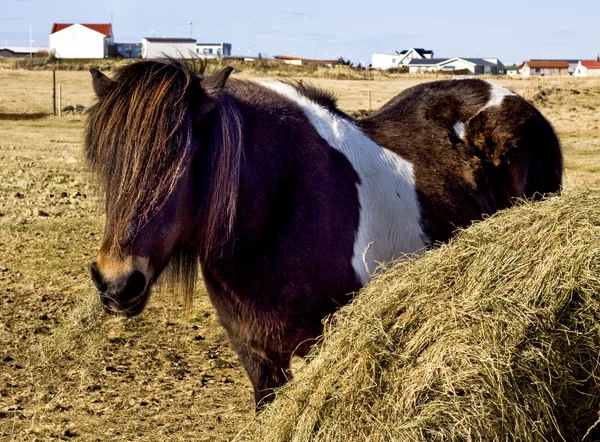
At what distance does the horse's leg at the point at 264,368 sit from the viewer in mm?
3607

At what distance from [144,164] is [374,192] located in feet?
4.48

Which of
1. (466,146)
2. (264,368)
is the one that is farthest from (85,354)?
(466,146)

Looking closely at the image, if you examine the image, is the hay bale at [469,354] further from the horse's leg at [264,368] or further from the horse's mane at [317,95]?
the horse's mane at [317,95]

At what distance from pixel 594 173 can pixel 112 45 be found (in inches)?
2668

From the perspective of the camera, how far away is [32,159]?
13344mm

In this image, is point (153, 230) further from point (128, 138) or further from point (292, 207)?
point (292, 207)

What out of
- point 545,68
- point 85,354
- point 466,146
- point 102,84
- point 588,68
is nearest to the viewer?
point 102,84

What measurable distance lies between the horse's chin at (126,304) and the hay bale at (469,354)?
679 mm

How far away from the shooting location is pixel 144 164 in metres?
3.04

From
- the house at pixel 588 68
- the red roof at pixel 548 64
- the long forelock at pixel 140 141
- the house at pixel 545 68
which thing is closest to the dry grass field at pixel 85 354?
the long forelock at pixel 140 141

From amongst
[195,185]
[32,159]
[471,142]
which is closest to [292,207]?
[195,185]

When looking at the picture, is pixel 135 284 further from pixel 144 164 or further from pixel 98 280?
pixel 144 164

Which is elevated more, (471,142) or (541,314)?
(471,142)

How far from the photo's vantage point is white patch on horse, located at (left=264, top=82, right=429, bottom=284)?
3.83 meters
